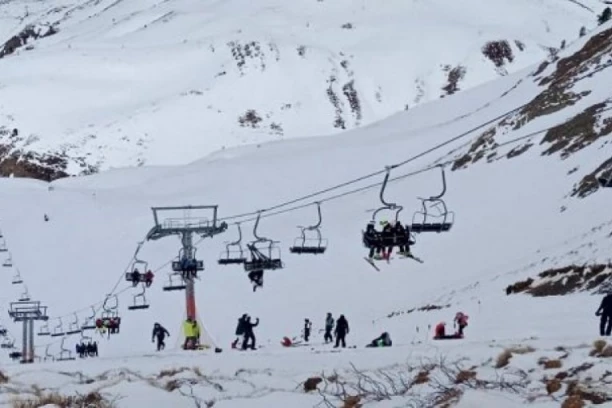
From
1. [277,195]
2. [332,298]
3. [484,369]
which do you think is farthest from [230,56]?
[484,369]

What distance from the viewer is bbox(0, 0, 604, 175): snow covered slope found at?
146250mm

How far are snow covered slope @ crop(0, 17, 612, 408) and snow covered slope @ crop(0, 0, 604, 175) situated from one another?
44.9 m

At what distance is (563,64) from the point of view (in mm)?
86125

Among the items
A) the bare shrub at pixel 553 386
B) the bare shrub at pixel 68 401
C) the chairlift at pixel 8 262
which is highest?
the chairlift at pixel 8 262

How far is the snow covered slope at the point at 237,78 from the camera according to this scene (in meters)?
146

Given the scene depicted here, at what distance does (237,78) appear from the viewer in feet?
544

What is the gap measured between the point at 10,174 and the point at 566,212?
9877 centimetres

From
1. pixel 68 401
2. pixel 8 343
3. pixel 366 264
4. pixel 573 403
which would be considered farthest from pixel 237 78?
pixel 573 403

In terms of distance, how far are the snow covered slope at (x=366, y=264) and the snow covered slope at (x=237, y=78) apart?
44.9m

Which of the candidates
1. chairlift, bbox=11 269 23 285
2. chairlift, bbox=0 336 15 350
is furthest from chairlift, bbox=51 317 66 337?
chairlift, bbox=11 269 23 285

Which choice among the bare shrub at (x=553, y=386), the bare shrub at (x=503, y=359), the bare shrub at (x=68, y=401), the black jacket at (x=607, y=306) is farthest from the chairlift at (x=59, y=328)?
the bare shrub at (x=553, y=386)

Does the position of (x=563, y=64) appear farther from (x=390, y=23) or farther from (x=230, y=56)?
(x=390, y=23)

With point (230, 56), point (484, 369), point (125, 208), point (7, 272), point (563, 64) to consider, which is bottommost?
point (484, 369)

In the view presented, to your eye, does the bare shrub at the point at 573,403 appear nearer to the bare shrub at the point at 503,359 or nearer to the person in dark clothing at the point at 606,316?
the bare shrub at the point at 503,359
